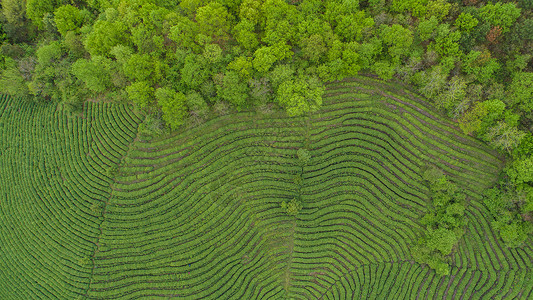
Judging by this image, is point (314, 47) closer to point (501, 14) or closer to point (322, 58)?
point (322, 58)

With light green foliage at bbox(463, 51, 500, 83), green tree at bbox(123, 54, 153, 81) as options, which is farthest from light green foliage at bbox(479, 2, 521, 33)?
green tree at bbox(123, 54, 153, 81)

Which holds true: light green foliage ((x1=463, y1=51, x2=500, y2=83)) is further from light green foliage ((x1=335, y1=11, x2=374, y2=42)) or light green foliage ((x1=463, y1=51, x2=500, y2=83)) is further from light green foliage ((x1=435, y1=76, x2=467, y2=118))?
light green foliage ((x1=335, y1=11, x2=374, y2=42))

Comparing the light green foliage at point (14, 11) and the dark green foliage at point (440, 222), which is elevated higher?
the light green foliage at point (14, 11)

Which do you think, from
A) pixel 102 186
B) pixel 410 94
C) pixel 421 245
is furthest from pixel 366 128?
pixel 102 186

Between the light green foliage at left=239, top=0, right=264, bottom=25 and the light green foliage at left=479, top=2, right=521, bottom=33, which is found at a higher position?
the light green foliage at left=479, top=2, right=521, bottom=33

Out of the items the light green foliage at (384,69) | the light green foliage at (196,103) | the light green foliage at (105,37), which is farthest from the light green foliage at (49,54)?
the light green foliage at (384,69)

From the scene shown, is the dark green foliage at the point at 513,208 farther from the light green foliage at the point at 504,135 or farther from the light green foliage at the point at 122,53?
the light green foliage at the point at 122,53

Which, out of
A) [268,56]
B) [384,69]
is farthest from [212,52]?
[384,69]
